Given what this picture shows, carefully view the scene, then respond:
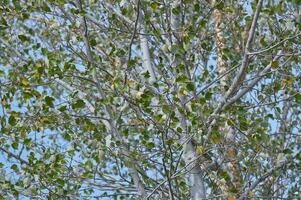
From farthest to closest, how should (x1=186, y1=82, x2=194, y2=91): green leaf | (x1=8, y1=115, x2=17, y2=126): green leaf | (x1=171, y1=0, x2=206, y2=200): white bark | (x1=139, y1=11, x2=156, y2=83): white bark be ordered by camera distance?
(x1=139, y1=11, x2=156, y2=83): white bark, (x1=171, y1=0, x2=206, y2=200): white bark, (x1=8, y1=115, x2=17, y2=126): green leaf, (x1=186, y1=82, x2=194, y2=91): green leaf

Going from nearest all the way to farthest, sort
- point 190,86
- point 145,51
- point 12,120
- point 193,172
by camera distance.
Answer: point 190,86 < point 12,120 < point 193,172 < point 145,51

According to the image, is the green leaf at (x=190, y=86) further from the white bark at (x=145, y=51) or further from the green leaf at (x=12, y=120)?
the green leaf at (x=12, y=120)

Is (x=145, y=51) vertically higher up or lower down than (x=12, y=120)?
higher up

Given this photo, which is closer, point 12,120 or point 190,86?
point 190,86

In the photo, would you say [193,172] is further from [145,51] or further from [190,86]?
[145,51]

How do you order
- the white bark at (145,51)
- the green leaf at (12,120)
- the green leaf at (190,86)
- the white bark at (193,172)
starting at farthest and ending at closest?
the white bark at (145,51) < the white bark at (193,172) < the green leaf at (12,120) < the green leaf at (190,86)

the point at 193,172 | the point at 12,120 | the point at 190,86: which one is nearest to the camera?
the point at 190,86

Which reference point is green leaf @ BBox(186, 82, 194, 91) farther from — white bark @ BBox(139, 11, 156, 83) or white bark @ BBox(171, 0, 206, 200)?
white bark @ BBox(139, 11, 156, 83)

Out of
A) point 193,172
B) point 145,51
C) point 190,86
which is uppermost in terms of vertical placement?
point 145,51

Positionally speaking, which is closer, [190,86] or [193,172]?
[190,86]

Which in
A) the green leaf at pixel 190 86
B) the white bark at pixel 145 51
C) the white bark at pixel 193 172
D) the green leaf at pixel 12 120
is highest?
the white bark at pixel 145 51

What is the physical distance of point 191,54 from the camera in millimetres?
5996

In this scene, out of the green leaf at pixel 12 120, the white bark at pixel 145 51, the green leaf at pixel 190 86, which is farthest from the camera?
the white bark at pixel 145 51

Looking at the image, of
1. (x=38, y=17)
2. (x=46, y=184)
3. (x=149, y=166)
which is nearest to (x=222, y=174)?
(x=149, y=166)
